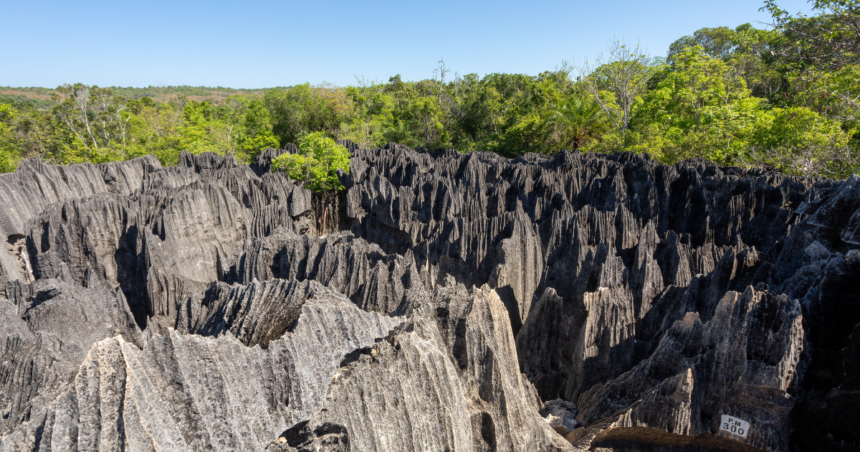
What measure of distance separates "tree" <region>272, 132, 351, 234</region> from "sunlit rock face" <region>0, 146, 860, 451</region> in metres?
8.22

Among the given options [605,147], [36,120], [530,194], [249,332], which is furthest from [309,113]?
[249,332]

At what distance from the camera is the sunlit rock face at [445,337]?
13.4ft

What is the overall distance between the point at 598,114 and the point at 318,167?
2746cm

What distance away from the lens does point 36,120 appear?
41781mm

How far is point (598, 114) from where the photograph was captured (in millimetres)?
37844

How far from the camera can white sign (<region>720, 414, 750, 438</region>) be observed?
520 centimetres

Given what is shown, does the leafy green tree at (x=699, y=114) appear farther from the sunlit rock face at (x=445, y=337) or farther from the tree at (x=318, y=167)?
the tree at (x=318, y=167)

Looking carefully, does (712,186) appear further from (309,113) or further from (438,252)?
(309,113)

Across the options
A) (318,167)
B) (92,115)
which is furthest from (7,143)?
(318,167)

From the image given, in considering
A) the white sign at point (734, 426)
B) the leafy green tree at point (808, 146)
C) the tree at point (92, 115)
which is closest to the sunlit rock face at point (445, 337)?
the white sign at point (734, 426)

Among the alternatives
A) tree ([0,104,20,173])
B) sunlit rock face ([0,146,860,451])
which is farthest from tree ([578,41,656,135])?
tree ([0,104,20,173])

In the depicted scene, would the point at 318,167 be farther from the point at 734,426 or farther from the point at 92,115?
the point at 92,115

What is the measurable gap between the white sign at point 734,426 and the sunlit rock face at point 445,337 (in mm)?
59

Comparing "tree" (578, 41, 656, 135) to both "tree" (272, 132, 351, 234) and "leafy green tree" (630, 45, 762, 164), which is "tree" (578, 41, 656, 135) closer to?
"leafy green tree" (630, 45, 762, 164)
